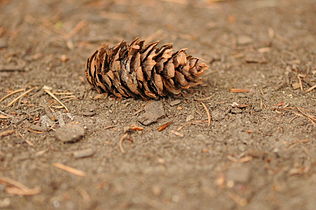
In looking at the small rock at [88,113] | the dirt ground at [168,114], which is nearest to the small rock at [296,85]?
the dirt ground at [168,114]

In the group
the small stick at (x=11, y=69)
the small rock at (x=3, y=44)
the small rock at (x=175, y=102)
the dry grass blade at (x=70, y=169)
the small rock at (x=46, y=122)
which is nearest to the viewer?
the dry grass blade at (x=70, y=169)

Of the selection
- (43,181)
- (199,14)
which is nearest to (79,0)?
(199,14)

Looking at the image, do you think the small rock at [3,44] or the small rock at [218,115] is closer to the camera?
the small rock at [218,115]

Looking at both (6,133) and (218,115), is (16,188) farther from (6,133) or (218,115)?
(218,115)

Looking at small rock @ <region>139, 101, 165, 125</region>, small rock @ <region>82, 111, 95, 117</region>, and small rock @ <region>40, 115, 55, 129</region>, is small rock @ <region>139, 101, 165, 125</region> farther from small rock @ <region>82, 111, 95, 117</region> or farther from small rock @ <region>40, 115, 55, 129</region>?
small rock @ <region>40, 115, 55, 129</region>

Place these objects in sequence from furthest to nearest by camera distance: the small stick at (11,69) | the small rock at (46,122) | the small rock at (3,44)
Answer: the small rock at (3,44) → the small stick at (11,69) → the small rock at (46,122)

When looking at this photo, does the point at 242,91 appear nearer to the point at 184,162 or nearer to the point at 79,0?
the point at 184,162

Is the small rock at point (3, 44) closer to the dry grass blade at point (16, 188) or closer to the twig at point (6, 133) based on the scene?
the twig at point (6, 133)
